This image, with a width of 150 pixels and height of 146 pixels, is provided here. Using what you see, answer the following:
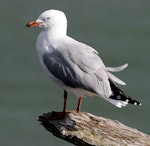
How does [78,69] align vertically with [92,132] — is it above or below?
above

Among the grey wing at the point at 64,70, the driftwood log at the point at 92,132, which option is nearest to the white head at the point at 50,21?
the grey wing at the point at 64,70

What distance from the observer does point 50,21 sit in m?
6.27

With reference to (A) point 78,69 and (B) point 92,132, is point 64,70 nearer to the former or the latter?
(A) point 78,69

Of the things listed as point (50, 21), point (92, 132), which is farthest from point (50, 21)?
point (92, 132)

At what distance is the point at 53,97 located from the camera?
345 inches

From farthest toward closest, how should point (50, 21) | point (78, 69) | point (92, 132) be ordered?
point (50, 21)
point (78, 69)
point (92, 132)

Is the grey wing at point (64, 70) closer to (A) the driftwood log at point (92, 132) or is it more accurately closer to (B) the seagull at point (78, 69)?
(B) the seagull at point (78, 69)

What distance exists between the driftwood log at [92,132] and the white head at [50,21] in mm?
846

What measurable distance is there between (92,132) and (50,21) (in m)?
1.17

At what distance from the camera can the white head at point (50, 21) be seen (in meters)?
Answer: 6.26

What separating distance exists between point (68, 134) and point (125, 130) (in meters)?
0.53

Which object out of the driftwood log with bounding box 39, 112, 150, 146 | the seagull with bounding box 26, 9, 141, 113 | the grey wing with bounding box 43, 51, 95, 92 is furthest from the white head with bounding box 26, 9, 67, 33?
the driftwood log with bounding box 39, 112, 150, 146

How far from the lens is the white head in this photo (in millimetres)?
6262

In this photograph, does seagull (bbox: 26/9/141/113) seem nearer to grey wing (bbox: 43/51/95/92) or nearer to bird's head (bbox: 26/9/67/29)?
grey wing (bbox: 43/51/95/92)
